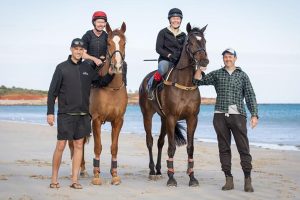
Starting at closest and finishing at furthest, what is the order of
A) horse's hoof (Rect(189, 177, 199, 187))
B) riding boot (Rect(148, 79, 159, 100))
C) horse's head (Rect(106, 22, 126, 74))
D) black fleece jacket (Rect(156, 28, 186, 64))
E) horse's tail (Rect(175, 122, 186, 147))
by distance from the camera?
horse's head (Rect(106, 22, 126, 74))
horse's hoof (Rect(189, 177, 199, 187))
black fleece jacket (Rect(156, 28, 186, 64))
riding boot (Rect(148, 79, 159, 100))
horse's tail (Rect(175, 122, 186, 147))

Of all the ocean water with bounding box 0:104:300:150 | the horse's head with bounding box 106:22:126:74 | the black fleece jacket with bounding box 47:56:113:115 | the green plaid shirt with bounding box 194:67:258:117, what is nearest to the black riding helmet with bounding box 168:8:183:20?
the horse's head with bounding box 106:22:126:74

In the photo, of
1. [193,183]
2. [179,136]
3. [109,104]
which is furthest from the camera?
[179,136]

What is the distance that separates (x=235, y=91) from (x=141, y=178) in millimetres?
2666

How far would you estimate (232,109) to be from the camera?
25.4ft

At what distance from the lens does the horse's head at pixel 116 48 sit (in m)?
7.66

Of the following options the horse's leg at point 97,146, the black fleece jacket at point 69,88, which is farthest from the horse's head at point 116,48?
the horse's leg at point 97,146

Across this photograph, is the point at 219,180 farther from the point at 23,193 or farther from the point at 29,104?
the point at 29,104

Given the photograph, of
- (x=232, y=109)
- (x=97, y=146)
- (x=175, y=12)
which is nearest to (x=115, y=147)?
(x=97, y=146)

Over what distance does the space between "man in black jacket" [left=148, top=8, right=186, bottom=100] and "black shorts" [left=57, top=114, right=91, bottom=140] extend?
187 cm

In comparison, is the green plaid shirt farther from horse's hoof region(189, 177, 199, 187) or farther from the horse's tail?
the horse's tail

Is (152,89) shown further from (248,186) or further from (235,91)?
(248,186)

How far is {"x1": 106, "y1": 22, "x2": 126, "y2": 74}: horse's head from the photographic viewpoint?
766cm

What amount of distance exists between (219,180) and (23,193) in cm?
351

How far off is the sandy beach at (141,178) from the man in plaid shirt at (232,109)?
52 centimetres
